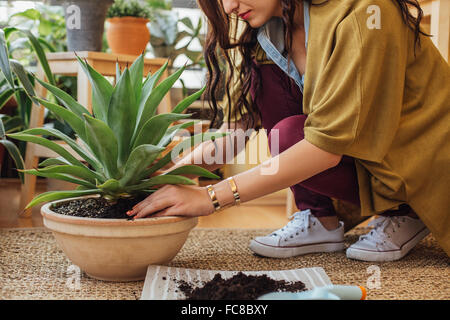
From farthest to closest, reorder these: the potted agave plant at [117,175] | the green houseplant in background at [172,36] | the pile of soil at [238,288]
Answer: the green houseplant in background at [172,36] → the potted agave plant at [117,175] → the pile of soil at [238,288]

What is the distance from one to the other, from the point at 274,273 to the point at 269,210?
3.65 ft

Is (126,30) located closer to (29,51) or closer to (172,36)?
(172,36)

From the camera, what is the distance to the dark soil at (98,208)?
1.00 metres

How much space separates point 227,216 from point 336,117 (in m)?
1.00

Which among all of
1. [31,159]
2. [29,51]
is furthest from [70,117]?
[29,51]

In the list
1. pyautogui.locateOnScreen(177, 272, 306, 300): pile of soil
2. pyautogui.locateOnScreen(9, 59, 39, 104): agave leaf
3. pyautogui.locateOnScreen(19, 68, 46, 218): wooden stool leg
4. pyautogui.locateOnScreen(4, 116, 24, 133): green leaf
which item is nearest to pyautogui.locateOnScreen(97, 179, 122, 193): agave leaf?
pyautogui.locateOnScreen(177, 272, 306, 300): pile of soil

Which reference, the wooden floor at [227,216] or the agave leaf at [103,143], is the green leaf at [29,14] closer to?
the wooden floor at [227,216]

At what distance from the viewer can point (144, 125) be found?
963 millimetres

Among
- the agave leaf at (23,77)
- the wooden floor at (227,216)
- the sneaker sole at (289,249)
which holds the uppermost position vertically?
the agave leaf at (23,77)

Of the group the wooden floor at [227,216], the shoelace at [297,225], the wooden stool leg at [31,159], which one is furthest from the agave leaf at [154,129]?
the wooden stool leg at [31,159]

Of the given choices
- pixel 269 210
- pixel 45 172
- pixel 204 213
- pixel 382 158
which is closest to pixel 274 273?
pixel 204 213

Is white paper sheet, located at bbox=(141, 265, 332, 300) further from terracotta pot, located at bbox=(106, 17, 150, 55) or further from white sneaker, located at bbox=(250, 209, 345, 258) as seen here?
terracotta pot, located at bbox=(106, 17, 150, 55)

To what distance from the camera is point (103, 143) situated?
0.93m

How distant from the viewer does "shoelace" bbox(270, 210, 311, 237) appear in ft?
4.42
